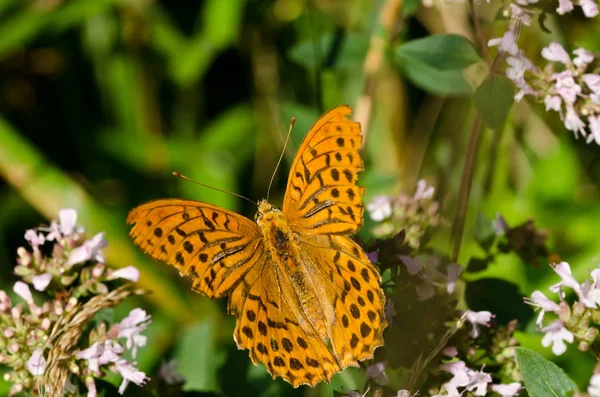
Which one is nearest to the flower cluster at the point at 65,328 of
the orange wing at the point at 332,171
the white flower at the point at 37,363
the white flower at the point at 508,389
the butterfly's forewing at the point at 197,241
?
the white flower at the point at 37,363

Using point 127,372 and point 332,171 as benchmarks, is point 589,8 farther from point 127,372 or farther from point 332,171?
point 127,372

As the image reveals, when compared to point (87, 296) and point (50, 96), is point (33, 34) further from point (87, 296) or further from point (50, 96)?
point (87, 296)

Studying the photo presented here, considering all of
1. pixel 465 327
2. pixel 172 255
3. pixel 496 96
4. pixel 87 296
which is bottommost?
pixel 465 327

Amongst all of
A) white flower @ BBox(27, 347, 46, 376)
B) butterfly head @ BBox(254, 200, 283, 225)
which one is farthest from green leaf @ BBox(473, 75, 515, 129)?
white flower @ BBox(27, 347, 46, 376)

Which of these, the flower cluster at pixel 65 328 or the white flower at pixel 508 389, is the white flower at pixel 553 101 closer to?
the white flower at pixel 508 389

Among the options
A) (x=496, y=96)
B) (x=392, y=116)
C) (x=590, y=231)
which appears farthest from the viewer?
(x=392, y=116)

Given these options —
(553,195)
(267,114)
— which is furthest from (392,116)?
(553,195)

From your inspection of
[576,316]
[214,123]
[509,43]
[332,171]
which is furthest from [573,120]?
[214,123]
